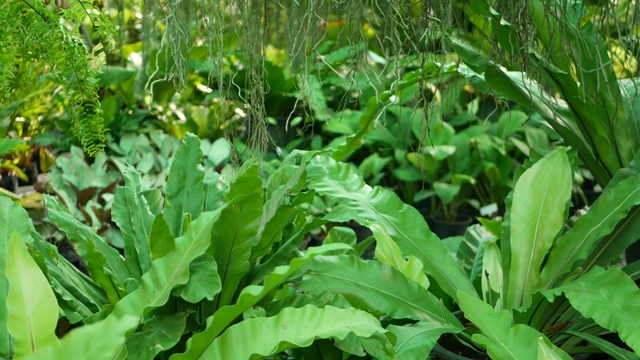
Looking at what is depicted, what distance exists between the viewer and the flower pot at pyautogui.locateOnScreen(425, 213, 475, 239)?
296 cm

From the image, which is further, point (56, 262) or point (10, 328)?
point (56, 262)

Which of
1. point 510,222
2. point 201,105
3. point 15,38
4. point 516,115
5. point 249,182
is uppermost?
→ point 15,38

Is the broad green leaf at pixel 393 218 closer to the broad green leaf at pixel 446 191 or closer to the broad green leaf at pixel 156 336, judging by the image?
the broad green leaf at pixel 156 336

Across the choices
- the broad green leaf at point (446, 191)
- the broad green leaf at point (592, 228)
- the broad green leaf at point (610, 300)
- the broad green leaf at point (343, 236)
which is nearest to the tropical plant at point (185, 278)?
the broad green leaf at point (343, 236)

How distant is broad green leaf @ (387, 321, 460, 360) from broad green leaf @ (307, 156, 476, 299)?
177 mm

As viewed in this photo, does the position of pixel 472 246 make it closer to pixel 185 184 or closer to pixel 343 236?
pixel 343 236

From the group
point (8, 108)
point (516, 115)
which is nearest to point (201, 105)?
point (8, 108)

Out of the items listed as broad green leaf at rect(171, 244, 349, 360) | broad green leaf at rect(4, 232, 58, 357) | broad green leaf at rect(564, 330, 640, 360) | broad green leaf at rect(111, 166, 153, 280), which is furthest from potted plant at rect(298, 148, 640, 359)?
broad green leaf at rect(4, 232, 58, 357)

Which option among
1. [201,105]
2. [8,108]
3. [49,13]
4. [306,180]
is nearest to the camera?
[49,13]

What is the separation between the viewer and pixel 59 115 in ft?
10.7

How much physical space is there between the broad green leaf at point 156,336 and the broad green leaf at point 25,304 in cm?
23

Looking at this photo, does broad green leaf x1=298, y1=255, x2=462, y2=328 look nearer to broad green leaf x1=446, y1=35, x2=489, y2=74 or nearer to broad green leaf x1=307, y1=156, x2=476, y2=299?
broad green leaf x1=307, y1=156, x2=476, y2=299

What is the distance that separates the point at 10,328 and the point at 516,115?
242 cm

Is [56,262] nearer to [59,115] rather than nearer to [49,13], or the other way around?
[49,13]
